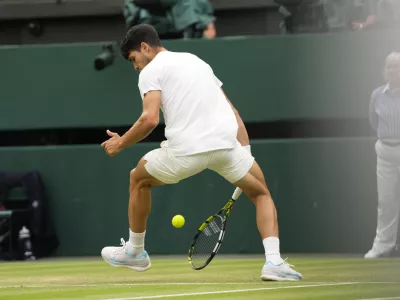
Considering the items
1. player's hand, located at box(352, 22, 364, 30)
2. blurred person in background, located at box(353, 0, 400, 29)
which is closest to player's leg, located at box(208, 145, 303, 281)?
blurred person in background, located at box(353, 0, 400, 29)

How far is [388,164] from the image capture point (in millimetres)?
10508

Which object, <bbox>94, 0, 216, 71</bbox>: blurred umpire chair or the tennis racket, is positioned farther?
<bbox>94, 0, 216, 71</bbox>: blurred umpire chair

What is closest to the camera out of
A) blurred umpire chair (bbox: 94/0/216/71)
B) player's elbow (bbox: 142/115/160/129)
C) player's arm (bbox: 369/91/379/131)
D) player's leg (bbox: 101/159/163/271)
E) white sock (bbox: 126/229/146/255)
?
player's elbow (bbox: 142/115/160/129)

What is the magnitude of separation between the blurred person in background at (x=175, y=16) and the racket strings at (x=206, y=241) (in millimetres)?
4831

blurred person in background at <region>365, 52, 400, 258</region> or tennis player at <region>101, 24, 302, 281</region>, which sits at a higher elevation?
tennis player at <region>101, 24, 302, 281</region>

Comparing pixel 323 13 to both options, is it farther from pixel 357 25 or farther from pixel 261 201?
pixel 261 201

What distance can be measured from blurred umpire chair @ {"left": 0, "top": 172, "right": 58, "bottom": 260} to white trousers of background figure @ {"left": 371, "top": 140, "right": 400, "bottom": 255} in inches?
154

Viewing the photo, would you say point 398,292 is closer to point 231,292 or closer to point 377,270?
point 231,292

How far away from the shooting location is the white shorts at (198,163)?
7.23 metres

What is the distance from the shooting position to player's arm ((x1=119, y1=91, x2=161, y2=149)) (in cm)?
707

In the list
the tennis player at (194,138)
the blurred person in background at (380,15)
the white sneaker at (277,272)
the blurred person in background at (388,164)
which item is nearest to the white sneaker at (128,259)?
the tennis player at (194,138)

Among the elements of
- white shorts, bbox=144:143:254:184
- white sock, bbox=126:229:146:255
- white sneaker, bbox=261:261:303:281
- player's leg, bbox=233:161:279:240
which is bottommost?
white sneaker, bbox=261:261:303:281

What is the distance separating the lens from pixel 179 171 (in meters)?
7.29

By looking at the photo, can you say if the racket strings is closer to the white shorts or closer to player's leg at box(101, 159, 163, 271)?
player's leg at box(101, 159, 163, 271)
